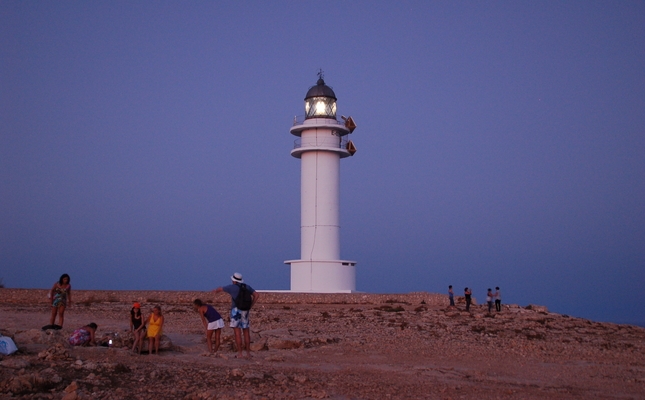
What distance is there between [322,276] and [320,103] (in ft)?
29.4

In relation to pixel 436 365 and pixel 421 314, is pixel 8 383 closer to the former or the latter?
pixel 436 365

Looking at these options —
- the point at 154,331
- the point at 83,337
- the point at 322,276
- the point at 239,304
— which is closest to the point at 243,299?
the point at 239,304

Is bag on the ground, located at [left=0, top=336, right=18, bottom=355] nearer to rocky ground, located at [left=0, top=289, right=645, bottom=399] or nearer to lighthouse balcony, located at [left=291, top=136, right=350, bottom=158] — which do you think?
rocky ground, located at [left=0, top=289, right=645, bottom=399]

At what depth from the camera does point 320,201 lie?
113 ft

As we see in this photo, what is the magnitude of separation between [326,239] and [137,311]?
21.3 m

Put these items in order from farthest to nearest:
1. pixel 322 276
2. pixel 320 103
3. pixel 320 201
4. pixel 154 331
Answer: pixel 320 103
pixel 320 201
pixel 322 276
pixel 154 331

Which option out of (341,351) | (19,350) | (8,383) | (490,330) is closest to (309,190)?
(490,330)

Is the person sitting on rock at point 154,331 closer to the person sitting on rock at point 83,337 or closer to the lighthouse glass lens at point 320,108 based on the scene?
the person sitting on rock at point 83,337

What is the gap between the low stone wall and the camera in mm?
29172

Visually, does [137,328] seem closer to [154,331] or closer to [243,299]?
[154,331]

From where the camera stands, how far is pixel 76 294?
29.9m

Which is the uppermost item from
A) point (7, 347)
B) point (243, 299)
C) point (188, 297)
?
point (188, 297)

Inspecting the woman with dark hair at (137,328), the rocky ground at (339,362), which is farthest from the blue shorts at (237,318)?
the woman with dark hair at (137,328)

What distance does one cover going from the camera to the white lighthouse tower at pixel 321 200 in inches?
1330
